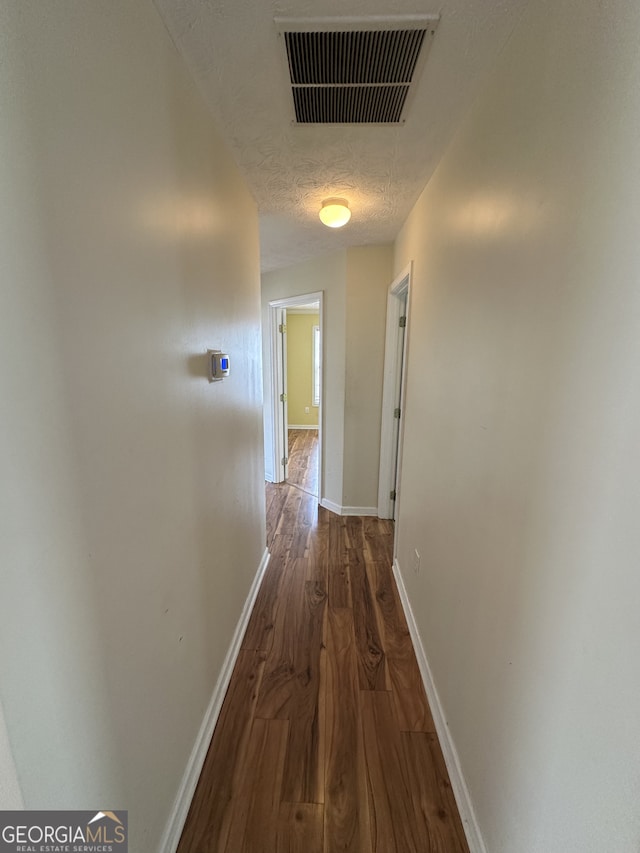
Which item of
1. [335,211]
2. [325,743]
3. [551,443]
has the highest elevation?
[335,211]

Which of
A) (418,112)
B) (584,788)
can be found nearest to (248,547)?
(584,788)

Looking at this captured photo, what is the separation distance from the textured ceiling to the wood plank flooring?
236 cm

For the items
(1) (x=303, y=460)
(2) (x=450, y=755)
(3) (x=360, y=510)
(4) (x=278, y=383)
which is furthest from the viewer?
(1) (x=303, y=460)

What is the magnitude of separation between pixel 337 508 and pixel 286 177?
2665 millimetres

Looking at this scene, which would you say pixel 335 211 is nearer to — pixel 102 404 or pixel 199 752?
pixel 102 404

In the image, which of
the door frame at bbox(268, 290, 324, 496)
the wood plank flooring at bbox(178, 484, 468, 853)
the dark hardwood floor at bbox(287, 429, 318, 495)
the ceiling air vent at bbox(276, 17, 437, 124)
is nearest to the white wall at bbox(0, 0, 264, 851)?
the wood plank flooring at bbox(178, 484, 468, 853)

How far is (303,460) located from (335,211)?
3571mm

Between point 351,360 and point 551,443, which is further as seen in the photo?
point 351,360

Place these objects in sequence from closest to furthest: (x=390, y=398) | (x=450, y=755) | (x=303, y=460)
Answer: (x=450, y=755)
(x=390, y=398)
(x=303, y=460)

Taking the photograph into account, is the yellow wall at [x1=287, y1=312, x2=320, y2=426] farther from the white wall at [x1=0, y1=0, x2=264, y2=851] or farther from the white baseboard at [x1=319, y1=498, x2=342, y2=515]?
the white wall at [x1=0, y1=0, x2=264, y2=851]

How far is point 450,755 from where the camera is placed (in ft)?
4.03

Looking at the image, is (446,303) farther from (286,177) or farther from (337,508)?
(337,508)

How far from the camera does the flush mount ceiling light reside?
1888 mm

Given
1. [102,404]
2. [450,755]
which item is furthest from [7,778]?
[450,755]
